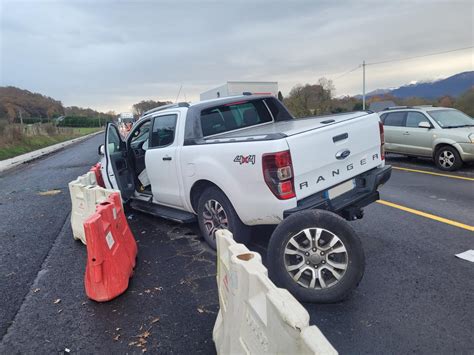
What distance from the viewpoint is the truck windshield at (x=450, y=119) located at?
992 centimetres

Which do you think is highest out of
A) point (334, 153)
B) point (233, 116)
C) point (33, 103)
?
point (33, 103)

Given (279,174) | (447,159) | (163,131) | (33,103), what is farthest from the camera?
(33,103)

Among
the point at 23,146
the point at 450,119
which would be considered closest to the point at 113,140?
the point at 450,119

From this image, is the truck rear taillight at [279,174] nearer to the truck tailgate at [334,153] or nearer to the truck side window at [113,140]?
the truck tailgate at [334,153]

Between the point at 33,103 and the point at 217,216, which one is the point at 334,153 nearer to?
the point at 217,216

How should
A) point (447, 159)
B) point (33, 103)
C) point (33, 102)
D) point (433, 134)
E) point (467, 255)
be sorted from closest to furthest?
1. point (467, 255)
2. point (447, 159)
3. point (433, 134)
4. point (33, 103)
5. point (33, 102)

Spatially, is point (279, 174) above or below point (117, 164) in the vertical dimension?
above

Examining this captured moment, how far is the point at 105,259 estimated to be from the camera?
3658mm

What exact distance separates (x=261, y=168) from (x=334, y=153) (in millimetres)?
847

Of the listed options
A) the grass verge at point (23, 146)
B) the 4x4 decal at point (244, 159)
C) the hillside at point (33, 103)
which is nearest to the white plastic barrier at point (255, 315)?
the 4x4 decal at point (244, 159)

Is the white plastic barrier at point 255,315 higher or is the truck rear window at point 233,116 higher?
the truck rear window at point 233,116

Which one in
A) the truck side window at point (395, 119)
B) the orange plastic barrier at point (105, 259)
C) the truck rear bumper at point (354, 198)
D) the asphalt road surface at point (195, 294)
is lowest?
the asphalt road surface at point (195, 294)

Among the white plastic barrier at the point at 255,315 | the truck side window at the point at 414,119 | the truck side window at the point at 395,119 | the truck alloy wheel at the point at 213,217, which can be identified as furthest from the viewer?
the truck side window at the point at 395,119

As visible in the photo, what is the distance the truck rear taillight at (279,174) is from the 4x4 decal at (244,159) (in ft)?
0.49
